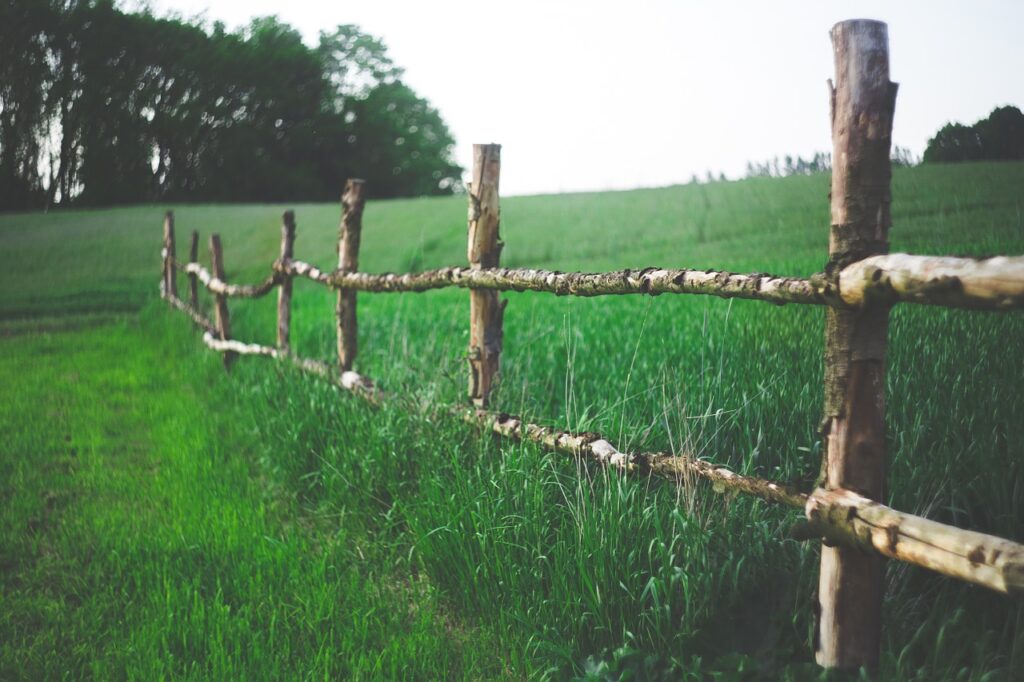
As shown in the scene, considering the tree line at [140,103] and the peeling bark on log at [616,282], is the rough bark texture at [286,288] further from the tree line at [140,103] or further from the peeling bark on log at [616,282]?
the tree line at [140,103]

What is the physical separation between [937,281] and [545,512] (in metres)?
1.62

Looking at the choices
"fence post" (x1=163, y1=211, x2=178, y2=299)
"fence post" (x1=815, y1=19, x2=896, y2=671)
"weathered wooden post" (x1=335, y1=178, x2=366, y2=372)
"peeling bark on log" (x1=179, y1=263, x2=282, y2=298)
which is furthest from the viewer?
"fence post" (x1=163, y1=211, x2=178, y2=299)

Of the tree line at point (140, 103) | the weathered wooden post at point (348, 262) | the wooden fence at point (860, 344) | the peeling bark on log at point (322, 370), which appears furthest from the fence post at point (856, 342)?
the tree line at point (140, 103)

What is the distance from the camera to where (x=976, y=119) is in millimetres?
2711

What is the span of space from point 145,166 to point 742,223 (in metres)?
6.52

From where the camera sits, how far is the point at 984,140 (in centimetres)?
276

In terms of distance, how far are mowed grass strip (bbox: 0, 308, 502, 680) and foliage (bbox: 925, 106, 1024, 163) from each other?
2.51 metres

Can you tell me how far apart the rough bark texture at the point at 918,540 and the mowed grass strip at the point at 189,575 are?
1.26 m

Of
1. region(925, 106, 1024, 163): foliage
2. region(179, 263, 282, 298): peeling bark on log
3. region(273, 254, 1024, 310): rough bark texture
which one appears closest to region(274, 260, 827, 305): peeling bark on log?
region(273, 254, 1024, 310): rough bark texture

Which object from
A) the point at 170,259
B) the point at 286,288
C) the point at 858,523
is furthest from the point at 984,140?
the point at 170,259

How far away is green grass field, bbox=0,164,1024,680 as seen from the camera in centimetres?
233

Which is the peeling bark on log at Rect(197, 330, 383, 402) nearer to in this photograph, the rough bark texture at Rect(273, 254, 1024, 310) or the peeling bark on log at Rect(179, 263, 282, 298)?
the peeling bark on log at Rect(179, 263, 282, 298)

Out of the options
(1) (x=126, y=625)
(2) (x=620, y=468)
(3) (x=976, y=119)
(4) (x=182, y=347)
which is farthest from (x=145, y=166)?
(3) (x=976, y=119)

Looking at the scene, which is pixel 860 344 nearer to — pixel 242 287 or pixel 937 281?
pixel 937 281
